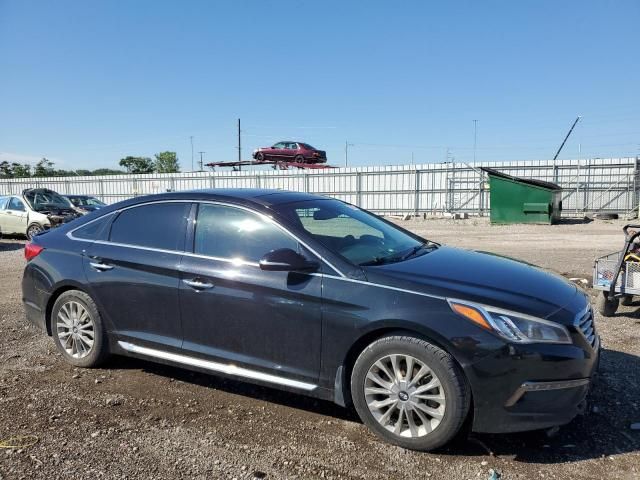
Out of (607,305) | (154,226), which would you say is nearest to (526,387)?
(154,226)

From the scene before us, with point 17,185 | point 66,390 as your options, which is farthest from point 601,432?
point 17,185

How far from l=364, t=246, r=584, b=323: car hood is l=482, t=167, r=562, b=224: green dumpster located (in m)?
18.8

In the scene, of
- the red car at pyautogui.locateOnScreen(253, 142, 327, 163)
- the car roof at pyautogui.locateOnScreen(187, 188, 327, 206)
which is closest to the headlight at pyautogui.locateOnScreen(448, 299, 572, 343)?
the car roof at pyautogui.locateOnScreen(187, 188, 327, 206)

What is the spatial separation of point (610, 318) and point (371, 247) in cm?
382

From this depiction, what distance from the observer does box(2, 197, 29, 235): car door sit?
15570mm

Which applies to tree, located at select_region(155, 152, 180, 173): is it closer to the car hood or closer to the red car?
the red car

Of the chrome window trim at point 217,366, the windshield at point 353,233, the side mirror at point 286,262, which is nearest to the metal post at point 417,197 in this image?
the windshield at point 353,233

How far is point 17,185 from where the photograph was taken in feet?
133

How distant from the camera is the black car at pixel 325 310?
299cm

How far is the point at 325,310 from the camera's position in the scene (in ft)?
11.0

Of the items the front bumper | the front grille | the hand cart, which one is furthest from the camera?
the hand cart

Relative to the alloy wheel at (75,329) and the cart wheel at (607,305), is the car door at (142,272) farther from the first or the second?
A: the cart wheel at (607,305)

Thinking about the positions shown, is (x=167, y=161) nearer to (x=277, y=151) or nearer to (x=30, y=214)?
(x=277, y=151)

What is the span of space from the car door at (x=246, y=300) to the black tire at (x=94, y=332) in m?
0.98
